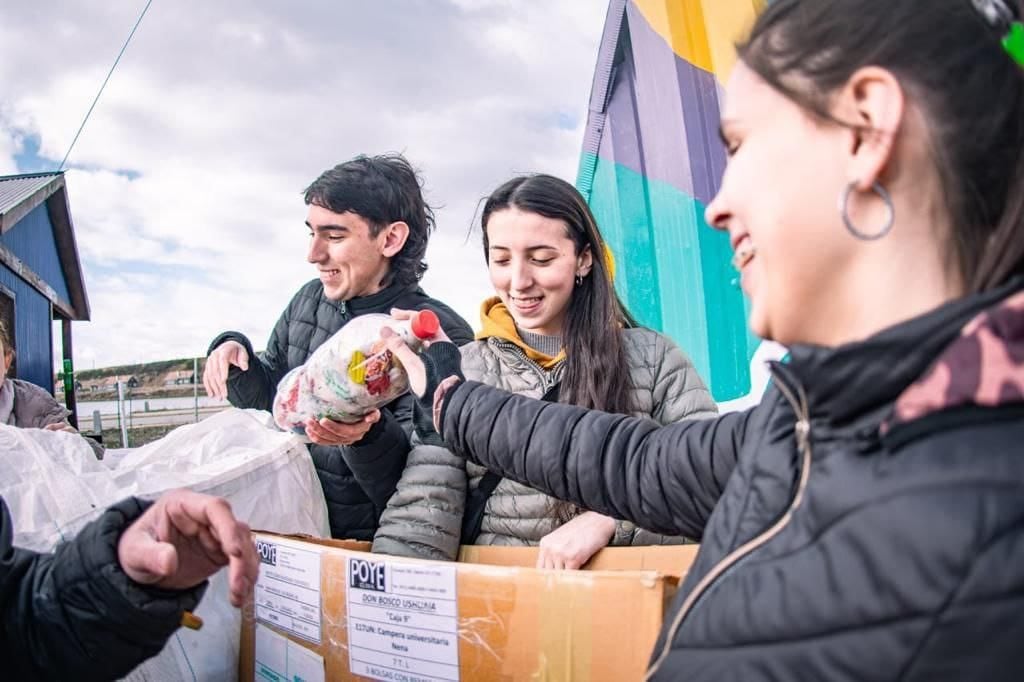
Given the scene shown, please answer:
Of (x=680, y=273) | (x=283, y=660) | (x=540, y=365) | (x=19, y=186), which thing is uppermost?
(x=19, y=186)

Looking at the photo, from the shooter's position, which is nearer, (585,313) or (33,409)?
(585,313)

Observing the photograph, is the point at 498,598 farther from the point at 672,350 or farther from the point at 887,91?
the point at 672,350

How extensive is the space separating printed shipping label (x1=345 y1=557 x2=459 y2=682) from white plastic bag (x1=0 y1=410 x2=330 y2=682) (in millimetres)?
378

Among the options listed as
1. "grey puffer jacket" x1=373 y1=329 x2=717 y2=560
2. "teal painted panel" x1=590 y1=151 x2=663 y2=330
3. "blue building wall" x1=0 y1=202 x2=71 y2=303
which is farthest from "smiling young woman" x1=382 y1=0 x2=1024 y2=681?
"blue building wall" x1=0 y1=202 x2=71 y2=303

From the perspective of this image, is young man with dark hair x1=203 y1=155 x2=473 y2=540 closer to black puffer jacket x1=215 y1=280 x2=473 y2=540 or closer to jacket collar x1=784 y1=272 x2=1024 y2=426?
black puffer jacket x1=215 y1=280 x2=473 y2=540

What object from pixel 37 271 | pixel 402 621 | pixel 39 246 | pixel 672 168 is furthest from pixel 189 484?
pixel 39 246

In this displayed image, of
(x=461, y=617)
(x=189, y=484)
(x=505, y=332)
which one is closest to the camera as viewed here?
(x=461, y=617)

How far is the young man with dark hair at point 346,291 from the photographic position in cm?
216

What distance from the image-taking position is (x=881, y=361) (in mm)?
652

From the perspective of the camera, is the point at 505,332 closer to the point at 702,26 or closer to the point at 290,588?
the point at 290,588

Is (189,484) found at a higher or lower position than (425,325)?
lower

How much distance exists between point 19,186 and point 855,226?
52.9ft

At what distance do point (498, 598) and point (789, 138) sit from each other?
76 centimetres

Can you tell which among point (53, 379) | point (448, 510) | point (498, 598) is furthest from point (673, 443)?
point (53, 379)
